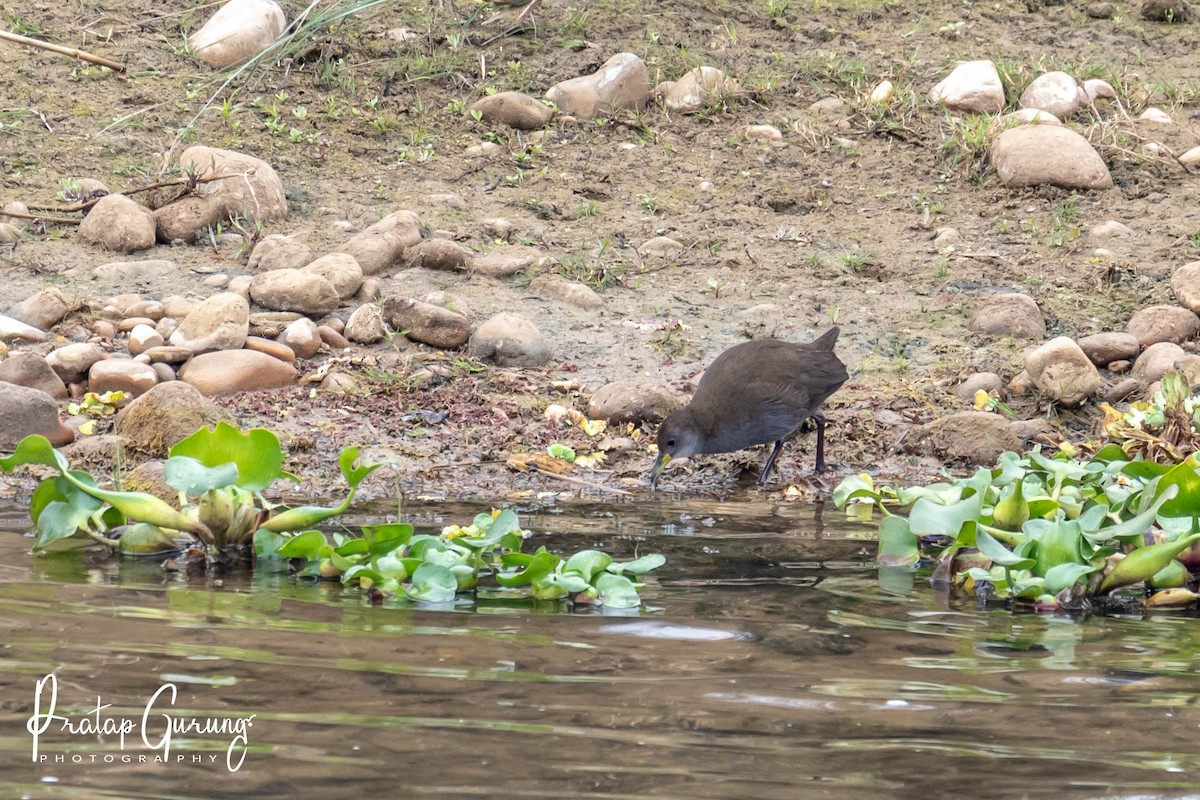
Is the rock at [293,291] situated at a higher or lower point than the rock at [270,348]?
higher

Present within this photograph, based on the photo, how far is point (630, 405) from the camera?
22.0 feet

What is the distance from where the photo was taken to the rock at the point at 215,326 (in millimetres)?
6707

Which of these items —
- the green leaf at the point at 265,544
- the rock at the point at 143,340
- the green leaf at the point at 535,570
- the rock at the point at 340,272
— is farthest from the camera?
the rock at the point at 340,272

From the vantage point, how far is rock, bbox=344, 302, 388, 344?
279 inches

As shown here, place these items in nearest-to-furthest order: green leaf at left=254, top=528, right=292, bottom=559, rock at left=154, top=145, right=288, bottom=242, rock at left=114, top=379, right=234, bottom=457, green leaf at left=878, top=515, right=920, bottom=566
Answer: green leaf at left=254, top=528, right=292, bottom=559 → green leaf at left=878, top=515, right=920, bottom=566 → rock at left=114, top=379, right=234, bottom=457 → rock at left=154, top=145, right=288, bottom=242

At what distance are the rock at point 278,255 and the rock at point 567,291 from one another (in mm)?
1298

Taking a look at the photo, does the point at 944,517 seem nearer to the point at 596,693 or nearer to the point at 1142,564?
the point at 1142,564

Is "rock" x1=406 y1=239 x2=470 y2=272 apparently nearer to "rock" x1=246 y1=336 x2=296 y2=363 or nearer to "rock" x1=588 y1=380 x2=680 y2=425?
"rock" x1=246 y1=336 x2=296 y2=363

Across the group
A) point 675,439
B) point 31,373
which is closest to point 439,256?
point 675,439

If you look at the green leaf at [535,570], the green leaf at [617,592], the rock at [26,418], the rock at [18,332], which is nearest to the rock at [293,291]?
the rock at [18,332]

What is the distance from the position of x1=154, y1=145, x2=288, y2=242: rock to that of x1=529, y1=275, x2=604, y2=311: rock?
5.72 ft

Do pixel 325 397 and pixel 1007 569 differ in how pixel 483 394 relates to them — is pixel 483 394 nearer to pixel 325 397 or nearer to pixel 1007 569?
pixel 325 397

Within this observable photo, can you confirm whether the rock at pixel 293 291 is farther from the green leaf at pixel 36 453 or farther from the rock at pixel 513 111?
the green leaf at pixel 36 453

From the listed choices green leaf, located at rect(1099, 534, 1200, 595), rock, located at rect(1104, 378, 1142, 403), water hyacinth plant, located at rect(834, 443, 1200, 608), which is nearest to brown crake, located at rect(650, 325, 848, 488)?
rock, located at rect(1104, 378, 1142, 403)
